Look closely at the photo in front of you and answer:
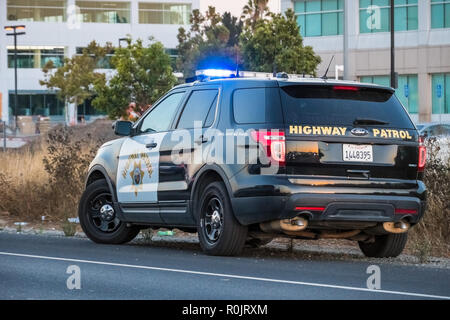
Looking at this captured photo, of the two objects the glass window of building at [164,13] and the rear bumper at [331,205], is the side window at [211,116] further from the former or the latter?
the glass window of building at [164,13]

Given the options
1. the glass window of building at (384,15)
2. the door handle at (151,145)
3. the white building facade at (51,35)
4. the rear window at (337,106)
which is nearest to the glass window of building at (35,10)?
the white building facade at (51,35)

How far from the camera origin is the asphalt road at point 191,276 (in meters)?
8.97

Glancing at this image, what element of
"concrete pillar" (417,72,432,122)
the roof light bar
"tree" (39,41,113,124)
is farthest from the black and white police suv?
"tree" (39,41,113,124)

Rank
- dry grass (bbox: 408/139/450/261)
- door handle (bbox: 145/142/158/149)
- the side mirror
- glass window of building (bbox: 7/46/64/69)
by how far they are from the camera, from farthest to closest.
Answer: glass window of building (bbox: 7/46/64/69)
dry grass (bbox: 408/139/450/261)
the side mirror
door handle (bbox: 145/142/158/149)

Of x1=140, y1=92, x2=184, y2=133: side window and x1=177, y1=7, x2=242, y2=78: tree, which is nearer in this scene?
x1=140, y1=92, x2=184, y2=133: side window

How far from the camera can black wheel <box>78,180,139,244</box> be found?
1419cm

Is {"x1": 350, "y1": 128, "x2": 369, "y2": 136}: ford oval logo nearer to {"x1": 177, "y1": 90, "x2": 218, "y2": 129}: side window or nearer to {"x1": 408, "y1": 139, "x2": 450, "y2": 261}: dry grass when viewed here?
{"x1": 177, "y1": 90, "x2": 218, "y2": 129}: side window

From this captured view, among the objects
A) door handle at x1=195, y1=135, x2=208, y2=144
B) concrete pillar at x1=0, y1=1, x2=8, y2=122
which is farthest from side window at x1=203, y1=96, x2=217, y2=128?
concrete pillar at x1=0, y1=1, x2=8, y2=122

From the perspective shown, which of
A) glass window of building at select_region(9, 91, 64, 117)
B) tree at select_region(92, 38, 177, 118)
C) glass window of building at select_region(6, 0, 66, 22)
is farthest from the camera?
glass window of building at select_region(6, 0, 66, 22)

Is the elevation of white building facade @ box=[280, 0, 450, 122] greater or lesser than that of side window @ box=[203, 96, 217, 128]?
greater

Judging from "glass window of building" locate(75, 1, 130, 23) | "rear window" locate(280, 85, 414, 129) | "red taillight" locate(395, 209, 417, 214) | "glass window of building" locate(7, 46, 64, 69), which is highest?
"glass window of building" locate(75, 1, 130, 23)

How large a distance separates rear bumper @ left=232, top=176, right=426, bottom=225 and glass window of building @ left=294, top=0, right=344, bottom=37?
52.2 m

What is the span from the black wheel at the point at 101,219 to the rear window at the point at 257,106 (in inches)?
110
